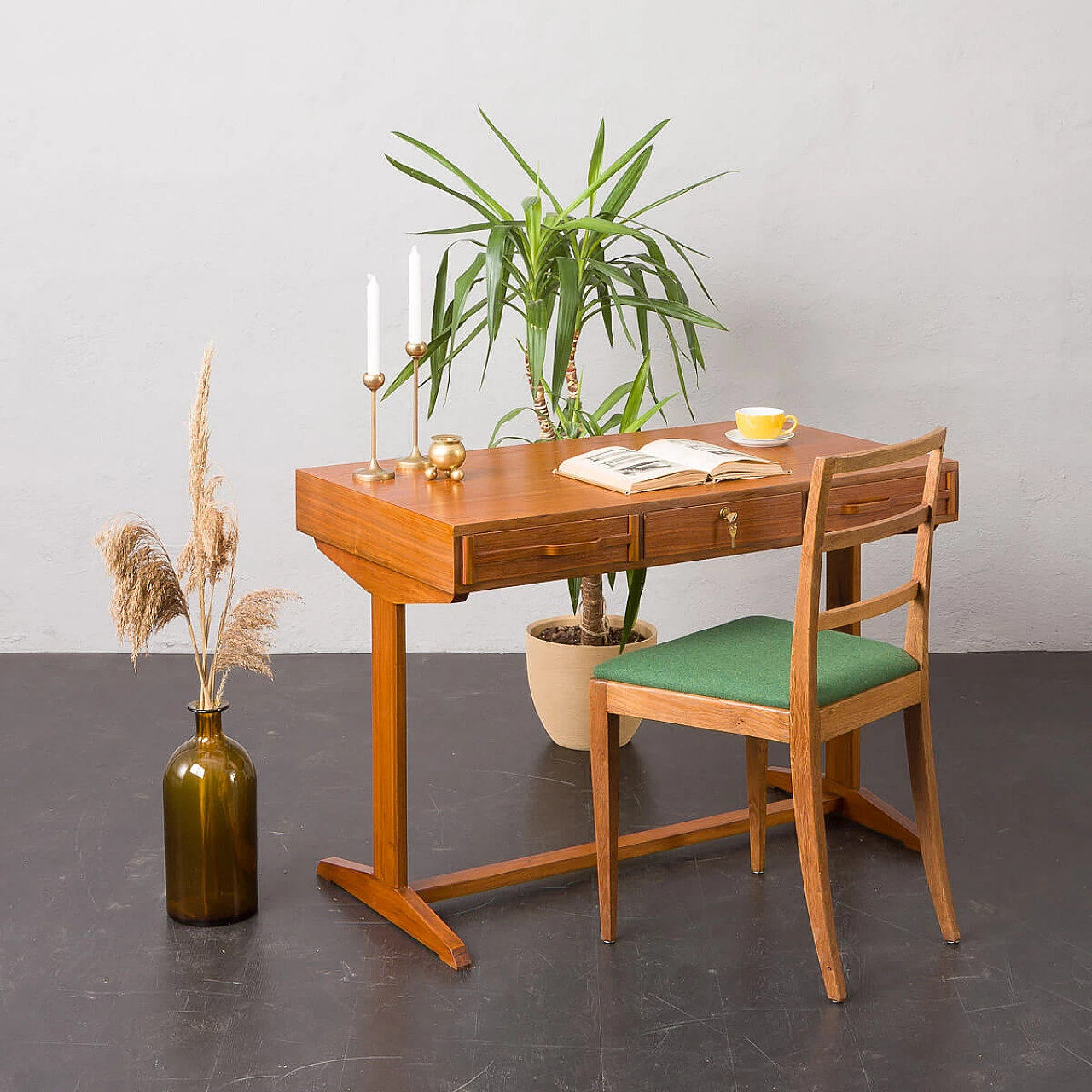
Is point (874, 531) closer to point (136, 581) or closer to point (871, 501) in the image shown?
point (871, 501)

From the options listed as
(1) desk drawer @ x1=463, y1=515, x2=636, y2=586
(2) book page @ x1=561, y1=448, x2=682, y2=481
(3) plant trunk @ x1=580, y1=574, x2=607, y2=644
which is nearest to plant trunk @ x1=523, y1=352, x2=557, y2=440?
(3) plant trunk @ x1=580, y1=574, x2=607, y2=644

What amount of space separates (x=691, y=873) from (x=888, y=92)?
2471mm

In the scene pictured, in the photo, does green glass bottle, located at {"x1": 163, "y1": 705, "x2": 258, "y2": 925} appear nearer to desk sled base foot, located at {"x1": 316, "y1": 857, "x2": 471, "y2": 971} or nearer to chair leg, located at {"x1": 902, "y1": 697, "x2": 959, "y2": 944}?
desk sled base foot, located at {"x1": 316, "y1": 857, "x2": 471, "y2": 971}

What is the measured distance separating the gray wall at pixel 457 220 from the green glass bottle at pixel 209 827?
1.81m

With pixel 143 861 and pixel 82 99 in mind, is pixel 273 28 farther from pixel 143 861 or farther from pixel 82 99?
pixel 143 861

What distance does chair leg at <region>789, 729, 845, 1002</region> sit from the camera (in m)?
2.41

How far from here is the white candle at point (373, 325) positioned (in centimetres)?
261

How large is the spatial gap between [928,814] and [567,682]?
3.87 ft

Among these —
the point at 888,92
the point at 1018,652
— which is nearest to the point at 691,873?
the point at 1018,652

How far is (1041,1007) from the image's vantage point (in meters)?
2.42

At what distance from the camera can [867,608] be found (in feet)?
8.16

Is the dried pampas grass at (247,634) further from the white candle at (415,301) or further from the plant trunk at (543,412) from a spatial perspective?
the plant trunk at (543,412)

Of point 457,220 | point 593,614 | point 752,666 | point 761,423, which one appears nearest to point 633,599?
point 593,614

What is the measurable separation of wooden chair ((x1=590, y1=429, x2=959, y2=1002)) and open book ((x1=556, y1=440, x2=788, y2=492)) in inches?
10.9
